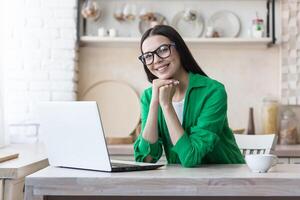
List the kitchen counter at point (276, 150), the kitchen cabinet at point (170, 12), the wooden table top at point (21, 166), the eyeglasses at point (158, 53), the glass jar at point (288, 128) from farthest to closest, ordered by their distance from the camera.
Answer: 1. the kitchen cabinet at point (170, 12)
2. the glass jar at point (288, 128)
3. the kitchen counter at point (276, 150)
4. the wooden table top at point (21, 166)
5. the eyeglasses at point (158, 53)

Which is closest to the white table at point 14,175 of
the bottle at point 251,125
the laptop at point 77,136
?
the laptop at point 77,136

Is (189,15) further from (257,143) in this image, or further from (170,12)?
(257,143)

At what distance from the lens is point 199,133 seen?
1812mm

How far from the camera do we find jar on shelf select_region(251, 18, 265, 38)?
365 centimetres

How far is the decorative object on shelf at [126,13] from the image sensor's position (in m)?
Answer: 3.71

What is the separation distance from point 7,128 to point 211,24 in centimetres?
156

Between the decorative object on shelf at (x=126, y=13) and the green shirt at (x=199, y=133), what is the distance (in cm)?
Answer: 175

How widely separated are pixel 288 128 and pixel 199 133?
1.93 metres

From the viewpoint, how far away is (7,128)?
11.0 ft

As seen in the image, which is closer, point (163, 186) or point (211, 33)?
point (163, 186)

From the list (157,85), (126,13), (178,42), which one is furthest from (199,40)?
(157,85)

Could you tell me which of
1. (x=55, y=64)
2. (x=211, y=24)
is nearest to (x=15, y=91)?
(x=55, y=64)

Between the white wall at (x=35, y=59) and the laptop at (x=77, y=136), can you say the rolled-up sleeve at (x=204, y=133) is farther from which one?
the white wall at (x=35, y=59)

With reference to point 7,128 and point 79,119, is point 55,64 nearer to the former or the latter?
point 7,128
